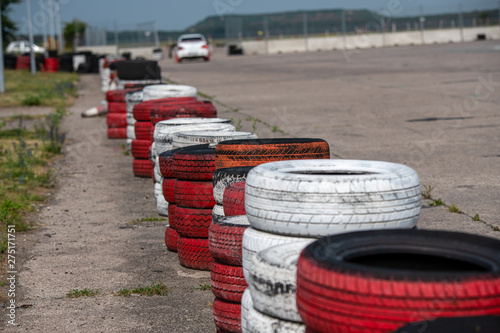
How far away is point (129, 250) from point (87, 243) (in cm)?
49

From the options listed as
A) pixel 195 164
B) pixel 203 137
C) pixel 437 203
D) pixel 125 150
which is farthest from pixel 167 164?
pixel 125 150

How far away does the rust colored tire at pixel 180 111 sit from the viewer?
795 centimetres

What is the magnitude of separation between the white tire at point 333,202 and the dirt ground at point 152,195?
1162 millimetres

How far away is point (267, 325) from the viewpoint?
9.51ft

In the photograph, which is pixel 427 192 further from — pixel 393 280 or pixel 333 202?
pixel 393 280

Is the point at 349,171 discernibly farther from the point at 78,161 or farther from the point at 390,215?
the point at 78,161

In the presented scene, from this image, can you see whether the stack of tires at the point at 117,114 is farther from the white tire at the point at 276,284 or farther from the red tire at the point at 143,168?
the white tire at the point at 276,284


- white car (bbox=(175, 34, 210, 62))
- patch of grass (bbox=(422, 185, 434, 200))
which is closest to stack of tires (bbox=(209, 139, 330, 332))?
patch of grass (bbox=(422, 185, 434, 200))

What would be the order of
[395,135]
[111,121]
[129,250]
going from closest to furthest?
[129,250], [395,135], [111,121]

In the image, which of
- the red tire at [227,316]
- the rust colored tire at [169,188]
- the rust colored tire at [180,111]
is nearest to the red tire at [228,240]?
the red tire at [227,316]

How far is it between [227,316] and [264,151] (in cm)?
124

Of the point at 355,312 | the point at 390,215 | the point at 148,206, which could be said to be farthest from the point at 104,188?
the point at 355,312

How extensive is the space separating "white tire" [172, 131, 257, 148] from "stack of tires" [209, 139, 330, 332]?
1.10 m

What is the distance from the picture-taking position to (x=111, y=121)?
13305 mm
